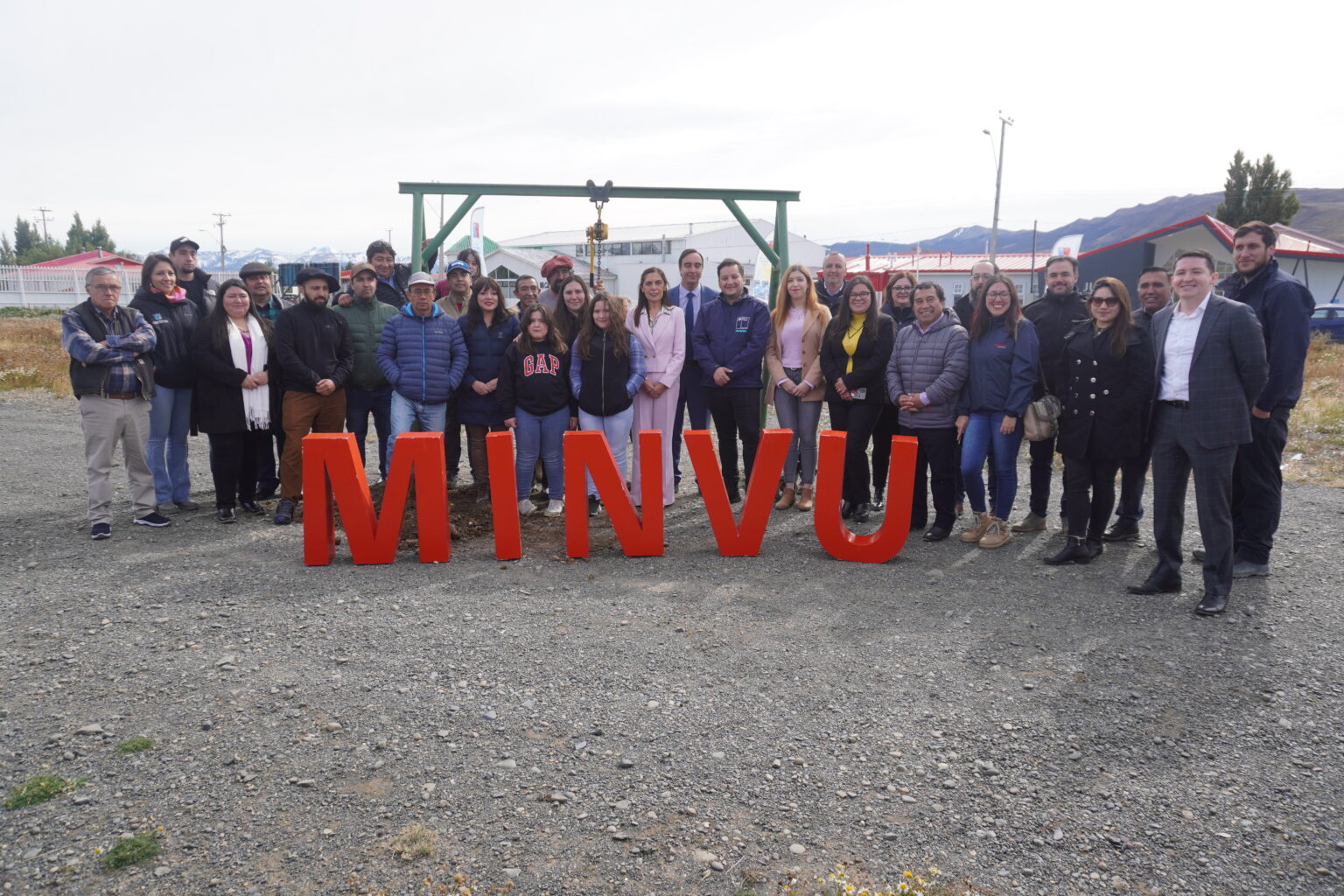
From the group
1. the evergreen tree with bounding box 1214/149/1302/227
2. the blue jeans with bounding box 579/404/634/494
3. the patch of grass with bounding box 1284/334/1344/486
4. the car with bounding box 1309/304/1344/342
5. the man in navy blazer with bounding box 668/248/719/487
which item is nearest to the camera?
the blue jeans with bounding box 579/404/634/494

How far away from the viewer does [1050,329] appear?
629cm

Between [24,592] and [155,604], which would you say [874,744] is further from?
[24,592]

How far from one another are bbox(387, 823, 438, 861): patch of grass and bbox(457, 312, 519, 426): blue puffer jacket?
4.37 metres

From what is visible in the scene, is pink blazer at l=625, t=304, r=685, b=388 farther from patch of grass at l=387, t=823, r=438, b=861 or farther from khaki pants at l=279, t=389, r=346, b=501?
patch of grass at l=387, t=823, r=438, b=861

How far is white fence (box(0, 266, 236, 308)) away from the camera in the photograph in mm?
39469

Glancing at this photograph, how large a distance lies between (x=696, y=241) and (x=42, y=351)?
136ft

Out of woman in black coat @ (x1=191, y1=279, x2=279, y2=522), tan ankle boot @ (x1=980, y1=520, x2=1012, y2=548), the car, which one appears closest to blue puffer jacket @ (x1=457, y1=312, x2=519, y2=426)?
woman in black coat @ (x1=191, y1=279, x2=279, y2=522)

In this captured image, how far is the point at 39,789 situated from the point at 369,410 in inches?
181

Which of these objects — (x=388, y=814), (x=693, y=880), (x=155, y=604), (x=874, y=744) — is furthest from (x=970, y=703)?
(x=155, y=604)

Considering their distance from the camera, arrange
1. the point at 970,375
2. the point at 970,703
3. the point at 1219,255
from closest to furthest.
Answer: the point at 970,703 < the point at 970,375 < the point at 1219,255

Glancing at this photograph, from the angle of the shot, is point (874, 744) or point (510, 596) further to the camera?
point (510, 596)

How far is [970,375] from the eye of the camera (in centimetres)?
611

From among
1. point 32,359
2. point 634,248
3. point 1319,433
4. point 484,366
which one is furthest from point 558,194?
point 634,248

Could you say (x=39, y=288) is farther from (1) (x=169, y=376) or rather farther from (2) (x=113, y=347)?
(2) (x=113, y=347)
